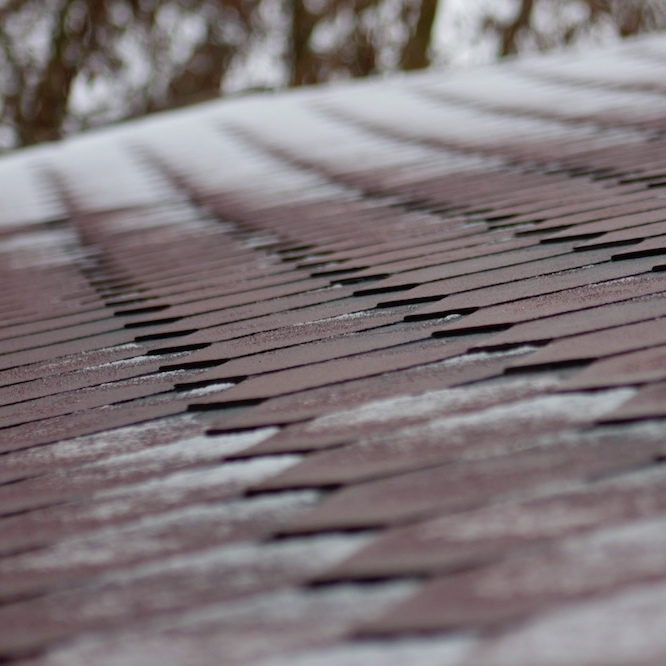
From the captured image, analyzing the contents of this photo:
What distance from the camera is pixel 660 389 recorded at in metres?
1.22

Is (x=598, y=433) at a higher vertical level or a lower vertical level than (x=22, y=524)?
higher

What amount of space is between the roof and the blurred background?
12.0m

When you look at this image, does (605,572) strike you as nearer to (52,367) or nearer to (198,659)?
(198,659)

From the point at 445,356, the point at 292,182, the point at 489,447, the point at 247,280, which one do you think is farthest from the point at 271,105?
the point at 489,447

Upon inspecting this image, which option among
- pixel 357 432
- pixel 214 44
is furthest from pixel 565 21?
pixel 357 432

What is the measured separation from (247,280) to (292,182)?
1.46 metres

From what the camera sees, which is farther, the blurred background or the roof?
the blurred background

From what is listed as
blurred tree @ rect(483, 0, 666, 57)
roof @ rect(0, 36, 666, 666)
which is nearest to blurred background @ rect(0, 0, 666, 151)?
blurred tree @ rect(483, 0, 666, 57)

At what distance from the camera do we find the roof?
0.90m

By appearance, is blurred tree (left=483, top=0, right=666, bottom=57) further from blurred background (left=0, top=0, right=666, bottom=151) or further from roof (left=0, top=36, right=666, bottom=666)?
roof (left=0, top=36, right=666, bottom=666)

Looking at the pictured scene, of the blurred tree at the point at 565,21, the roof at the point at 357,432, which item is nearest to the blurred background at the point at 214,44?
the blurred tree at the point at 565,21

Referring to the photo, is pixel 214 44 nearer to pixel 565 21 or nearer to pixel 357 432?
pixel 565 21

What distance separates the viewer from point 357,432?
1323mm

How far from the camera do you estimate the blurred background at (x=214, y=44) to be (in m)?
15.0
